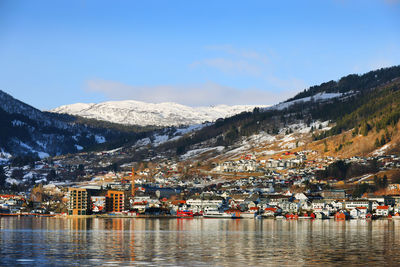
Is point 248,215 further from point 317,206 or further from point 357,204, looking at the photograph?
point 357,204

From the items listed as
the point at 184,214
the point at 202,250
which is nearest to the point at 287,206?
the point at 184,214

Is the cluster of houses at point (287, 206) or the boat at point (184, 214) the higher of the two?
the cluster of houses at point (287, 206)

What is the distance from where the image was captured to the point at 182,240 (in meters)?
81.3

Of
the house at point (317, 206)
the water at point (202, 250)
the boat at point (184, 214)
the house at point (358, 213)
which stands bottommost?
the boat at point (184, 214)

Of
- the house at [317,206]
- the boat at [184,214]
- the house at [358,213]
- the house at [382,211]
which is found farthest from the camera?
the house at [317,206]

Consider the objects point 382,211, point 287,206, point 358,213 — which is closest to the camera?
point 358,213

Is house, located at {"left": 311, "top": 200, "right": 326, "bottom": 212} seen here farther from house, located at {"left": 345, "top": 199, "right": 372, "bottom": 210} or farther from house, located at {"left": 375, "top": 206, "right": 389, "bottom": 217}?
house, located at {"left": 375, "top": 206, "right": 389, "bottom": 217}

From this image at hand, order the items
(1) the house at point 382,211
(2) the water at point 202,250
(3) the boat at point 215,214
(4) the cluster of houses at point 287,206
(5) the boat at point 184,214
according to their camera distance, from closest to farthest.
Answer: (2) the water at point 202,250
(1) the house at point 382,211
(4) the cluster of houses at point 287,206
(3) the boat at point 215,214
(5) the boat at point 184,214

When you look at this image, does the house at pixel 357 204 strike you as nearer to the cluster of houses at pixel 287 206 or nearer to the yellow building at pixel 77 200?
the cluster of houses at pixel 287 206

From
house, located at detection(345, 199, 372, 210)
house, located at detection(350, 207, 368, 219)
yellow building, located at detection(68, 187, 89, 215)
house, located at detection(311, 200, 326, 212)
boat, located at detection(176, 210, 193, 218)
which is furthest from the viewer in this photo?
yellow building, located at detection(68, 187, 89, 215)

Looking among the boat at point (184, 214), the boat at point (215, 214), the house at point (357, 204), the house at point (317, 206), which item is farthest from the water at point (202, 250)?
the house at point (317, 206)

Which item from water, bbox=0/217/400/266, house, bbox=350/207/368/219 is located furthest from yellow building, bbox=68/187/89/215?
water, bbox=0/217/400/266

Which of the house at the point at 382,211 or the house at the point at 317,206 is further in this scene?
the house at the point at 317,206

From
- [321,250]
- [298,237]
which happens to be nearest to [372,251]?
[321,250]
